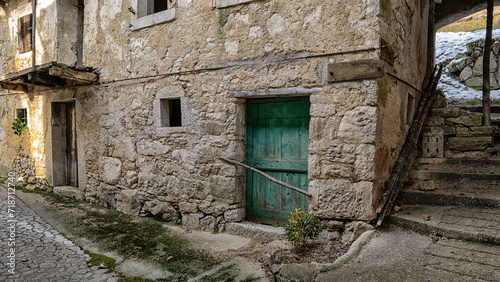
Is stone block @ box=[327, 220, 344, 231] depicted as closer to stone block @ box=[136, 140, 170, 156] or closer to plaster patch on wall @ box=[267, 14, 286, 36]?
plaster patch on wall @ box=[267, 14, 286, 36]

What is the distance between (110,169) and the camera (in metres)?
5.52

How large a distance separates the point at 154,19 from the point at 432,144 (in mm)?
4538

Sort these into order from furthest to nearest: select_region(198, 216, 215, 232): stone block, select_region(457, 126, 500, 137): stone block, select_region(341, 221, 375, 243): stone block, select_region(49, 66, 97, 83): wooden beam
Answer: select_region(49, 66, 97, 83): wooden beam
select_region(457, 126, 500, 137): stone block
select_region(198, 216, 215, 232): stone block
select_region(341, 221, 375, 243): stone block

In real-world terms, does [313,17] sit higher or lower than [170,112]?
higher

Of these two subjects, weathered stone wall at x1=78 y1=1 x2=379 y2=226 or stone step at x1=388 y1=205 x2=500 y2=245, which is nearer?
stone step at x1=388 y1=205 x2=500 y2=245

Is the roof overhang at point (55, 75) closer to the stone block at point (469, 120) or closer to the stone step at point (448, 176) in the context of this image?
the stone step at point (448, 176)

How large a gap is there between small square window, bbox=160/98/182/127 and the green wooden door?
1370 millimetres

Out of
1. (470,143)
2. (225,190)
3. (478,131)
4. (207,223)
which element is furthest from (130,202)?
(478,131)

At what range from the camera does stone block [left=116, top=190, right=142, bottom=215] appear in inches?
201

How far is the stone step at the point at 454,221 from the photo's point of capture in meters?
2.88

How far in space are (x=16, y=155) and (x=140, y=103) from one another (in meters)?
4.43

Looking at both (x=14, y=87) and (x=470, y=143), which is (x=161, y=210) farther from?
(x=14, y=87)

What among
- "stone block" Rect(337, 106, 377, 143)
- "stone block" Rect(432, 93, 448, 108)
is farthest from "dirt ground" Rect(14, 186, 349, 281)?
"stone block" Rect(432, 93, 448, 108)

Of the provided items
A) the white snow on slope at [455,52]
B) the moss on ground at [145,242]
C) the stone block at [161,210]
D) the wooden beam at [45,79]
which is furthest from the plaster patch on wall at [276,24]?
the white snow on slope at [455,52]
